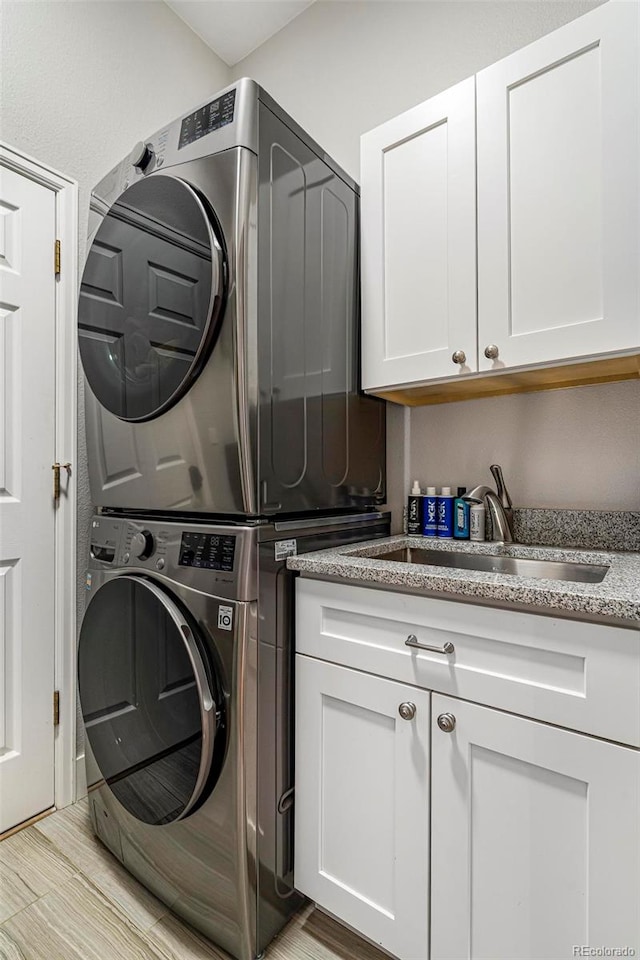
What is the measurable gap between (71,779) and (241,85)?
219 centimetres

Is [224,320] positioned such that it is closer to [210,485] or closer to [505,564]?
[210,485]

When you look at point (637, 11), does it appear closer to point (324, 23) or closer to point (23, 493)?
point (324, 23)

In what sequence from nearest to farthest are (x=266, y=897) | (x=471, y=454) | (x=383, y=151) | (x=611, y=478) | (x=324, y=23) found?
(x=266, y=897), (x=611, y=478), (x=383, y=151), (x=471, y=454), (x=324, y=23)

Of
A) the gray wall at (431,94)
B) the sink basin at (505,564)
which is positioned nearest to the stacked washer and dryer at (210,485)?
the sink basin at (505,564)

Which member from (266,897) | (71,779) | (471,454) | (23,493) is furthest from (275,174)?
(71,779)

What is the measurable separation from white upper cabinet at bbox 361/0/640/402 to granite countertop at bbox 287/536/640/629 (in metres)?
0.49

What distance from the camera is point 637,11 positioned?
1.08 m

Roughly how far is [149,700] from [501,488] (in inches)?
45.9

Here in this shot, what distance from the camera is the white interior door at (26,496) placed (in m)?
1.62

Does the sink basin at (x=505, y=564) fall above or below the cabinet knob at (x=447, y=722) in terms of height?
above

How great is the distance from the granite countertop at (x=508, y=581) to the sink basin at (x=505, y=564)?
19 mm

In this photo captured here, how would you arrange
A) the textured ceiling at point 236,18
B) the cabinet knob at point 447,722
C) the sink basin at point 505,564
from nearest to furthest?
the cabinet knob at point 447,722 < the sink basin at point 505,564 < the textured ceiling at point 236,18

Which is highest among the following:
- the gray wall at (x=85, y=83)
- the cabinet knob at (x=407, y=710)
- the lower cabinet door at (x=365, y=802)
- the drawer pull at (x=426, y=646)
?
the gray wall at (x=85, y=83)

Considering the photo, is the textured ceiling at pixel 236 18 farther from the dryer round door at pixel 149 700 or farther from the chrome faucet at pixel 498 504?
the dryer round door at pixel 149 700
